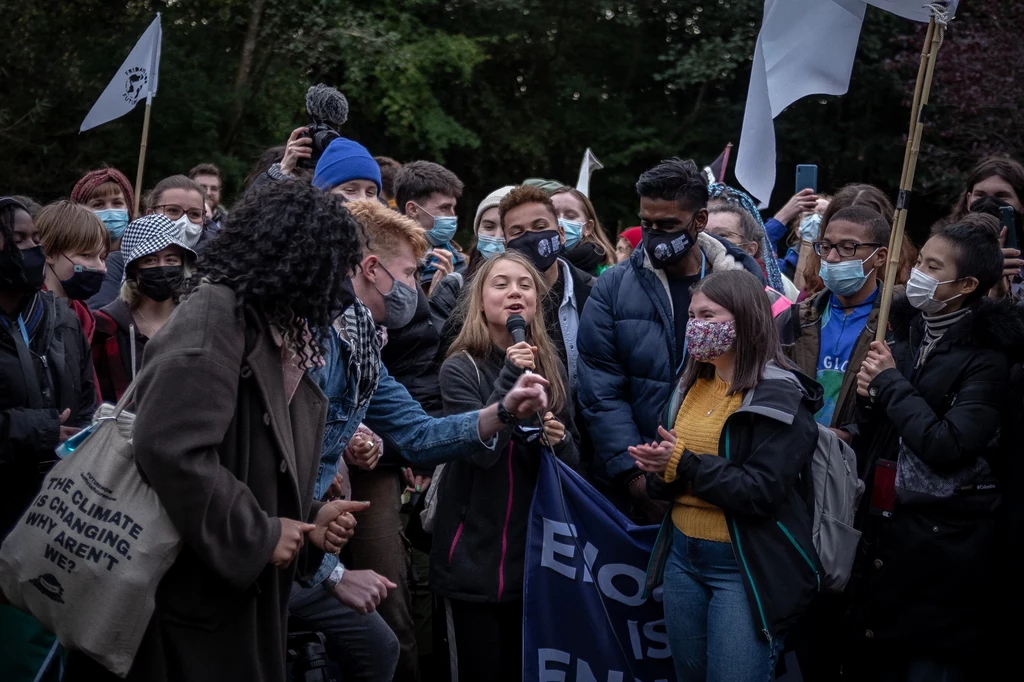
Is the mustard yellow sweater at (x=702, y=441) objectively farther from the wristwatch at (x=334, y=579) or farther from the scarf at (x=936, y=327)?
the wristwatch at (x=334, y=579)

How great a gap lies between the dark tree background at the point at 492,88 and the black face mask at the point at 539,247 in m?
8.36

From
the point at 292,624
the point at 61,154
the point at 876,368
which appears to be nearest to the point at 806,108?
the point at 61,154

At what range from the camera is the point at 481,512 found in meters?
4.47

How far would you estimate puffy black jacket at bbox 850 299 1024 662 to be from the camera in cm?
432

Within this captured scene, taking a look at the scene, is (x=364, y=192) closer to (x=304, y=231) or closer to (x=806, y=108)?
(x=304, y=231)

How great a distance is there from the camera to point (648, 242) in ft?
16.2

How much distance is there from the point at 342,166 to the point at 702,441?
252 centimetres

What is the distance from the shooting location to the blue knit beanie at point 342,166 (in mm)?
5613

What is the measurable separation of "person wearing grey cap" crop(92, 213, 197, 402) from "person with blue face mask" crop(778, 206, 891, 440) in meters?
2.85

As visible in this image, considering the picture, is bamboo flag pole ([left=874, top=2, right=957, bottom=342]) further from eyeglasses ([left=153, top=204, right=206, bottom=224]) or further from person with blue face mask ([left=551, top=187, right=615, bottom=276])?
eyeglasses ([left=153, top=204, right=206, bottom=224])

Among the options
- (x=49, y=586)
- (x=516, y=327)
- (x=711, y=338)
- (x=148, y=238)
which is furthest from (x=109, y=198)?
(x=49, y=586)

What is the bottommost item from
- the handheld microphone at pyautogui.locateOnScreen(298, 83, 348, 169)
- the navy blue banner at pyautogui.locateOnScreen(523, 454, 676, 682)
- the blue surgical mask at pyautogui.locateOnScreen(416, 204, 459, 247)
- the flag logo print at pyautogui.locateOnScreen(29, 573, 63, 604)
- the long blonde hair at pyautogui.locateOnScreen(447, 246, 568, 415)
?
the navy blue banner at pyautogui.locateOnScreen(523, 454, 676, 682)

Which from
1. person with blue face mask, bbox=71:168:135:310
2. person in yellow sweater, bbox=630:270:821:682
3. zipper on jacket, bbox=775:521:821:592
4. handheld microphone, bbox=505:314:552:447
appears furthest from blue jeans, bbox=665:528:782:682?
person with blue face mask, bbox=71:168:135:310

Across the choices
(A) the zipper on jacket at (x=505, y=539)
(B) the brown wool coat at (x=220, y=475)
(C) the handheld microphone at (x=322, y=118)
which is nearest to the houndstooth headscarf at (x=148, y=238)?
(C) the handheld microphone at (x=322, y=118)
